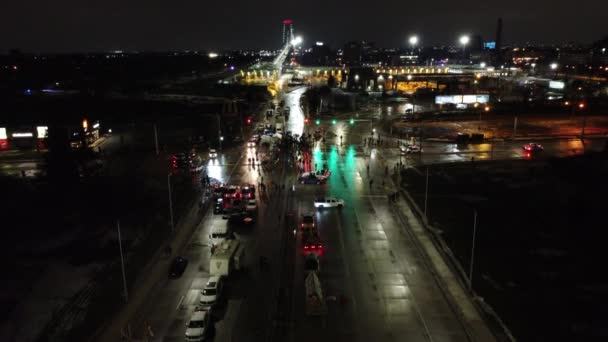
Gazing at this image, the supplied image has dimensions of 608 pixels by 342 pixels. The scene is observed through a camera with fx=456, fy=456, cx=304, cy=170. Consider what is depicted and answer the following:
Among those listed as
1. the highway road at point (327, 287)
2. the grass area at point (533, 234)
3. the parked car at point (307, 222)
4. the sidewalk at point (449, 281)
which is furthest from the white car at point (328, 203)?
the grass area at point (533, 234)

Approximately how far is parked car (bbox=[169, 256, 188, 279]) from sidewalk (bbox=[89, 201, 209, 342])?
417 millimetres

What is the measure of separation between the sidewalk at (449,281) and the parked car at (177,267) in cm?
1151

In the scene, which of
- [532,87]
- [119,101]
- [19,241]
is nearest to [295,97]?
[119,101]

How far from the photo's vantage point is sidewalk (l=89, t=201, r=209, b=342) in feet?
54.8

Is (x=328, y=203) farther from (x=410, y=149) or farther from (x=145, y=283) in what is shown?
(x=410, y=149)

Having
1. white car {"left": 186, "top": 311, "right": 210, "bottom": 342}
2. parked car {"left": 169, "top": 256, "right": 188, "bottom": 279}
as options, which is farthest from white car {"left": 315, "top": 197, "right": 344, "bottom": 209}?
white car {"left": 186, "top": 311, "right": 210, "bottom": 342}

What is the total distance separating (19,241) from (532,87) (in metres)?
108

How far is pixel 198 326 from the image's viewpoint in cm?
1598

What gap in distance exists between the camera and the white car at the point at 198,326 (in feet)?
51.7

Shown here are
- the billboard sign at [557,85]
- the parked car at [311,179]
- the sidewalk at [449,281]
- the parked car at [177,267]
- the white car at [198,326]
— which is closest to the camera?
the white car at [198,326]

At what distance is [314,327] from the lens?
16859 millimetres

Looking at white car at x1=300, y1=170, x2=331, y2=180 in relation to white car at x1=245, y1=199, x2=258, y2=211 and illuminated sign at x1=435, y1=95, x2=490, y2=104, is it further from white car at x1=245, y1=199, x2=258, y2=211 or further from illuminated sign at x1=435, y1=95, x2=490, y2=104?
illuminated sign at x1=435, y1=95, x2=490, y2=104

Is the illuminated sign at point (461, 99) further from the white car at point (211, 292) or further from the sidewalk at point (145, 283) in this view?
the white car at point (211, 292)

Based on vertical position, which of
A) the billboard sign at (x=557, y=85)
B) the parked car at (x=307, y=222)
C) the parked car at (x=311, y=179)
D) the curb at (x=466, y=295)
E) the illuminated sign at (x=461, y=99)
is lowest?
the curb at (x=466, y=295)
